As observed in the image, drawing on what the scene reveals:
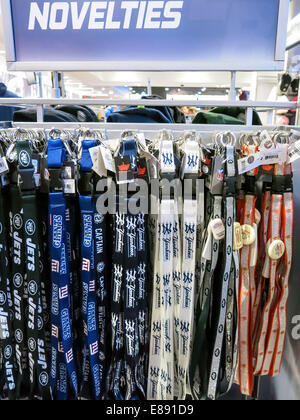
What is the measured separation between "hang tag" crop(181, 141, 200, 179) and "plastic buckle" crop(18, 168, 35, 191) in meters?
0.35

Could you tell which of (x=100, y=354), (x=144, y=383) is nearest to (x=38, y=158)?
(x=100, y=354)

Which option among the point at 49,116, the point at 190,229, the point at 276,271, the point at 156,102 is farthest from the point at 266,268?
the point at 49,116

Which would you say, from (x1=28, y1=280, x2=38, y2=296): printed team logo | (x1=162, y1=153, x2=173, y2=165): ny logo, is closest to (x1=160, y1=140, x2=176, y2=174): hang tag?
(x1=162, y1=153, x2=173, y2=165): ny logo

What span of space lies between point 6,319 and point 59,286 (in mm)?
184

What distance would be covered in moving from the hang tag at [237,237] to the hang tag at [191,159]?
175 millimetres

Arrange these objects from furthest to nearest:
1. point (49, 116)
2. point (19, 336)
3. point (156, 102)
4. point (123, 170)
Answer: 1. point (49, 116)
2. point (156, 102)
3. point (19, 336)
4. point (123, 170)

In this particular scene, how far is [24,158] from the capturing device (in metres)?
0.66

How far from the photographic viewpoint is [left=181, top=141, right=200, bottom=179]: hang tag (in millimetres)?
675

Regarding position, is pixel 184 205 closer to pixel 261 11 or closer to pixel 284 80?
pixel 261 11

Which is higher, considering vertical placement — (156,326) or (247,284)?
(247,284)

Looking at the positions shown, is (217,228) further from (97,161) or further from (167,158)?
(97,161)

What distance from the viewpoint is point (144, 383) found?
31.3 inches
